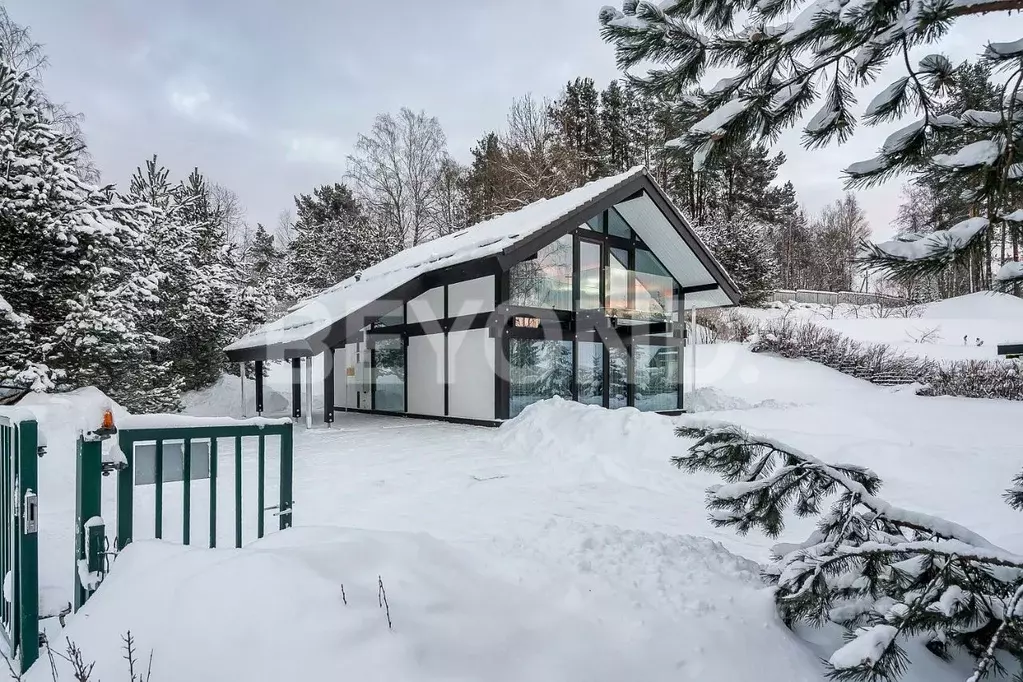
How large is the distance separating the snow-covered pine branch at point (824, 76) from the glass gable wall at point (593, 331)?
8.03 metres

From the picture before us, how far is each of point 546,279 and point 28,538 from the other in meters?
9.49

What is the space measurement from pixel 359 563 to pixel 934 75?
10.5 feet

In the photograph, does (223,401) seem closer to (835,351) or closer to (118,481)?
(118,481)

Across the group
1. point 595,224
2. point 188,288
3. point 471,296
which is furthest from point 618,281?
point 188,288

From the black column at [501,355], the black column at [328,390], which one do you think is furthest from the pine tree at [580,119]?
the black column at [328,390]

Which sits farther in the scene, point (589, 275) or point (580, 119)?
point (580, 119)

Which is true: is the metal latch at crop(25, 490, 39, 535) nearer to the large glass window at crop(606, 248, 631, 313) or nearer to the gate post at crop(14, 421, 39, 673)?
the gate post at crop(14, 421, 39, 673)

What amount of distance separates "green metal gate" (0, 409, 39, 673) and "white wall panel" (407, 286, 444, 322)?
9270 millimetres

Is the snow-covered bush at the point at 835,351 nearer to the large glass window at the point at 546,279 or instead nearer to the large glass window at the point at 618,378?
the large glass window at the point at 618,378

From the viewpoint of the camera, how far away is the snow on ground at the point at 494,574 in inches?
67.5

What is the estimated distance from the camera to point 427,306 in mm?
12031

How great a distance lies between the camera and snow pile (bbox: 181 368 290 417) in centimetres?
1422

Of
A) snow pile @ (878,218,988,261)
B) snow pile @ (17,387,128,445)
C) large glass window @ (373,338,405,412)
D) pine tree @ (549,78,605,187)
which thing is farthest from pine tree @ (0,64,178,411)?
pine tree @ (549,78,605,187)

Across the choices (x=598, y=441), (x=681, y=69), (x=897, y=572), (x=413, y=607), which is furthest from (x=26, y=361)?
(x=897, y=572)
